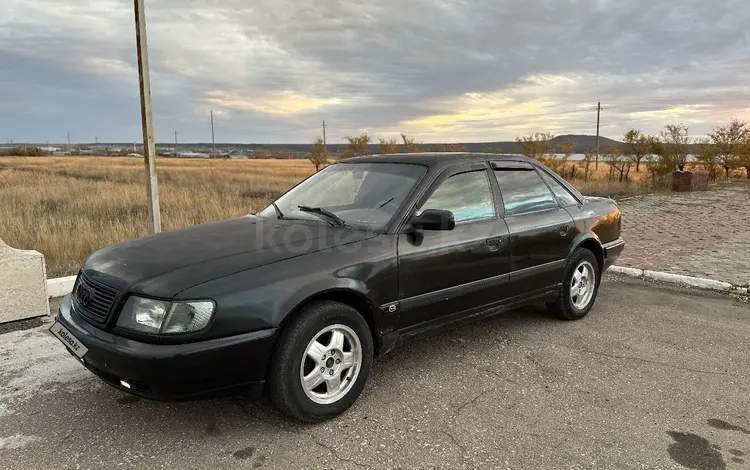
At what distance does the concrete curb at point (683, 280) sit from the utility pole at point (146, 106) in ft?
19.5

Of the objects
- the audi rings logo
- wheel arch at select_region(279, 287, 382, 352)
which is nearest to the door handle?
wheel arch at select_region(279, 287, 382, 352)

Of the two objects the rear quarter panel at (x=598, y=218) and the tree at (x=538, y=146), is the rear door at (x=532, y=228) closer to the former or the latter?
the rear quarter panel at (x=598, y=218)

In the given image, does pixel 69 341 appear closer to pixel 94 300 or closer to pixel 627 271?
pixel 94 300

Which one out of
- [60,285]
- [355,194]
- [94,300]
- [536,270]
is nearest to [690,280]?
[536,270]

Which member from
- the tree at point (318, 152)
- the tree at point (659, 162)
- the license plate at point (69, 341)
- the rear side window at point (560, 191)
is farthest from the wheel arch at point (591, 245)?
the tree at point (318, 152)

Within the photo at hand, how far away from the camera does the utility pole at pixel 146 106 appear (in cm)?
610

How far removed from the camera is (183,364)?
106 inches

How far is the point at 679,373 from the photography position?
3.93 meters

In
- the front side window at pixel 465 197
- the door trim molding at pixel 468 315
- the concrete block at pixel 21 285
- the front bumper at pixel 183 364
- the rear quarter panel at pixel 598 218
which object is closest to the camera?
the front bumper at pixel 183 364

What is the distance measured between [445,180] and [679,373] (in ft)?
7.32

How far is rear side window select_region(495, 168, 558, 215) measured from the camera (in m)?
4.43

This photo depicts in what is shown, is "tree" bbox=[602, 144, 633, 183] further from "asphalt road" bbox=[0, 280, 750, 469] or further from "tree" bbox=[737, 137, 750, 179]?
"asphalt road" bbox=[0, 280, 750, 469]

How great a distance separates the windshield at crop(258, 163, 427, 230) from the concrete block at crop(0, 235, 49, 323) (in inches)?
92.3

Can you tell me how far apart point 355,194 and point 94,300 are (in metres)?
1.90
